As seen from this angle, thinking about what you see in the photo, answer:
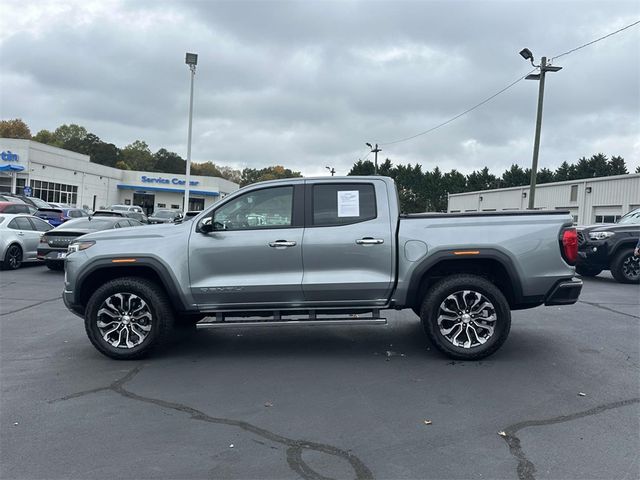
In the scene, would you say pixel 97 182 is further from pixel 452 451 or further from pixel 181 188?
pixel 452 451

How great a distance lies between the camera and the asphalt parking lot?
336 centimetres

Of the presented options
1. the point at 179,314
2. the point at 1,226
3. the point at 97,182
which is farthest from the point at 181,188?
the point at 179,314

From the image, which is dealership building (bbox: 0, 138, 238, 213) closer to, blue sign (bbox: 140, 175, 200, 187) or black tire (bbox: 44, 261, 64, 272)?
blue sign (bbox: 140, 175, 200, 187)

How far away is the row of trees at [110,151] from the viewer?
9006 centimetres

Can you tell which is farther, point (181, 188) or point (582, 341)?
point (181, 188)

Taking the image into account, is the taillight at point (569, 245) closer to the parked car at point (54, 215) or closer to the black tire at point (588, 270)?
the black tire at point (588, 270)

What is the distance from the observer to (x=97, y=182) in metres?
56.2

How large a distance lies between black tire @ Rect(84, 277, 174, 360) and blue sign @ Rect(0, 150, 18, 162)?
144 feet

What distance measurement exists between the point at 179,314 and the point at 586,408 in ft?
13.9

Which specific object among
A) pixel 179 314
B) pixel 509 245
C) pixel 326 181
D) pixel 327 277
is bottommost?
pixel 179 314

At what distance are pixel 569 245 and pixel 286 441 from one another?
146 inches

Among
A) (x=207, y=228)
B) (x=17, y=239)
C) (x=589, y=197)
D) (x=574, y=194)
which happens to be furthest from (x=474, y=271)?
(x=574, y=194)

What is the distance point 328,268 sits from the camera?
5.55m

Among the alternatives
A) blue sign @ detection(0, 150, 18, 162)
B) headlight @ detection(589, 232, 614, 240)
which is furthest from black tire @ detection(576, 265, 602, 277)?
blue sign @ detection(0, 150, 18, 162)
